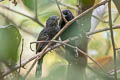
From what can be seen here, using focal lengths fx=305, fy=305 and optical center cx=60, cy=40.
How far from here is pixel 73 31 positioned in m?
1.83

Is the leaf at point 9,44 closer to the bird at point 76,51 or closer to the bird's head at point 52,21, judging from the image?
the bird at point 76,51

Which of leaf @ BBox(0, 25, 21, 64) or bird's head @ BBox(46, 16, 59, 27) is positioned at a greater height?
bird's head @ BBox(46, 16, 59, 27)

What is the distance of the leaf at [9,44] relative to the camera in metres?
1.11

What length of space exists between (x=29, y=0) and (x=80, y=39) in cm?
35

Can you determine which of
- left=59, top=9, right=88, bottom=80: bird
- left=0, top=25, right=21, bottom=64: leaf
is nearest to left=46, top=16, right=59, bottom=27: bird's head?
left=59, top=9, right=88, bottom=80: bird

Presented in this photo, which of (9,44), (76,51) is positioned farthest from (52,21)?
(9,44)

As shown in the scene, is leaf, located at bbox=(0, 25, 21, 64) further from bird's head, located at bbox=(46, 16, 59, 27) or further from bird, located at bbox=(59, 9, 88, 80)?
bird's head, located at bbox=(46, 16, 59, 27)

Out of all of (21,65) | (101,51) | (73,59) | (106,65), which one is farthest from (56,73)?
(101,51)

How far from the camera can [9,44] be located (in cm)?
117

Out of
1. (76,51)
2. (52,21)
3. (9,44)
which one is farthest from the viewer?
(52,21)

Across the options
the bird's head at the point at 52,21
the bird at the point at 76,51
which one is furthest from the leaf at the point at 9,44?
the bird's head at the point at 52,21

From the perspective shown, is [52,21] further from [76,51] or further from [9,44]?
[9,44]

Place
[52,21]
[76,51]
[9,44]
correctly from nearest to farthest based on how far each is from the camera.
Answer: [9,44]
[76,51]
[52,21]

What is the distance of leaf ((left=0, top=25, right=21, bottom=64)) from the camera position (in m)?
1.11
